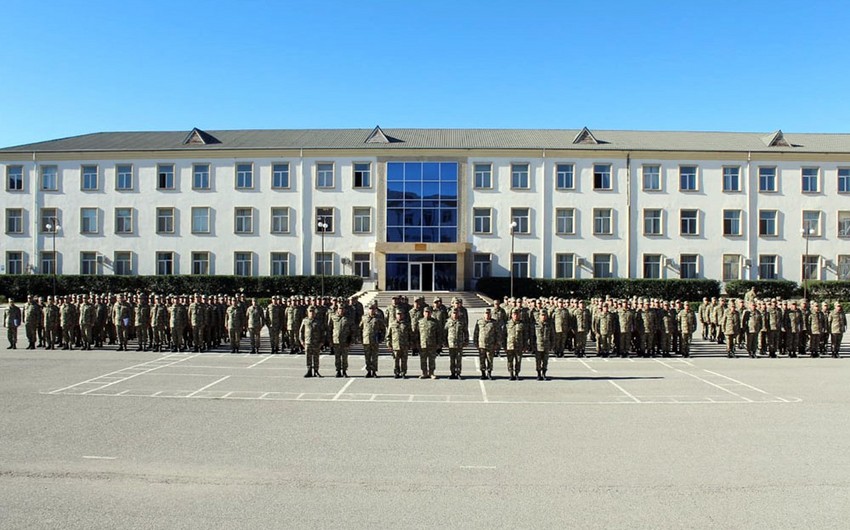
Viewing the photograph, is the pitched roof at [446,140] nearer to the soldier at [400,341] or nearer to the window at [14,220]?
the window at [14,220]

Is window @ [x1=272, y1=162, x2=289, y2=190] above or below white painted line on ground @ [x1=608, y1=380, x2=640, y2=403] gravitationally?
above

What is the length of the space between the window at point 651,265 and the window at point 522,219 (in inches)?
318

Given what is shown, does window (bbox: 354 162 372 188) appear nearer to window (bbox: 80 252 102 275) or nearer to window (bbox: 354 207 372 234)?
window (bbox: 354 207 372 234)

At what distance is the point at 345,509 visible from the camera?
631cm

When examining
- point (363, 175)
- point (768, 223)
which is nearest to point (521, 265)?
point (363, 175)

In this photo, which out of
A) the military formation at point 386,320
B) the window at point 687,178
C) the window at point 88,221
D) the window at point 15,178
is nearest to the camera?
the military formation at point 386,320

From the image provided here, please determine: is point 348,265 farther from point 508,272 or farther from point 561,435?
point 561,435

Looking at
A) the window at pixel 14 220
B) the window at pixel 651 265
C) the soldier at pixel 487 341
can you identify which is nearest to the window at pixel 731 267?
the window at pixel 651 265

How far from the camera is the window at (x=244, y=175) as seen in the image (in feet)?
146

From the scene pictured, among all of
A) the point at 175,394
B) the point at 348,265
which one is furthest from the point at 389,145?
the point at 175,394

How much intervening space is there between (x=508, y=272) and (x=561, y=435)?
113 ft

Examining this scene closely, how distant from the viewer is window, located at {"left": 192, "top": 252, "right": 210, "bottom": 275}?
44.4 metres

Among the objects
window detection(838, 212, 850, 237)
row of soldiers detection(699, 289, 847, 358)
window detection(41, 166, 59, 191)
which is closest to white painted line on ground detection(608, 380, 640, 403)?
row of soldiers detection(699, 289, 847, 358)

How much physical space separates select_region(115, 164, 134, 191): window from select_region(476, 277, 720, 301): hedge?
82.4 ft
